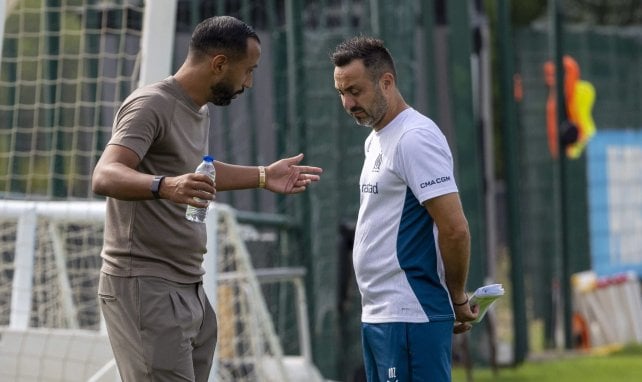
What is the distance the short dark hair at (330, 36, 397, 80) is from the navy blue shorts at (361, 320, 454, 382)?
3.00ft

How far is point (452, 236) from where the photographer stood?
4980 millimetres

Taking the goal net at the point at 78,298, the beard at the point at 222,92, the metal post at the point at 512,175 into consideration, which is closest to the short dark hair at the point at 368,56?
the beard at the point at 222,92

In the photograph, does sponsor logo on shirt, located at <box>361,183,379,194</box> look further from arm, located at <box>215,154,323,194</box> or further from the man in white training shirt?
arm, located at <box>215,154,323,194</box>

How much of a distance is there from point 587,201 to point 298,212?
589cm

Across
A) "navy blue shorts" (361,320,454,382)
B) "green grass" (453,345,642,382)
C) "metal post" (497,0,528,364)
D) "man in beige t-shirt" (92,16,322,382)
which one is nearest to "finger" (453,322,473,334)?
"navy blue shorts" (361,320,454,382)

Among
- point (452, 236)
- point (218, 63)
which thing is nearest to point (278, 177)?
point (218, 63)

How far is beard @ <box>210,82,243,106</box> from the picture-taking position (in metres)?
4.88

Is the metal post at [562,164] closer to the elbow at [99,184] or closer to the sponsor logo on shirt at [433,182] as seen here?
the sponsor logo on shirt at [433,182]

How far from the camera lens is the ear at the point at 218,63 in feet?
15.9

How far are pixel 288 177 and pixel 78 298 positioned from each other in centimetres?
403

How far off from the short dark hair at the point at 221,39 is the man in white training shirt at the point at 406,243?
19.3 inches

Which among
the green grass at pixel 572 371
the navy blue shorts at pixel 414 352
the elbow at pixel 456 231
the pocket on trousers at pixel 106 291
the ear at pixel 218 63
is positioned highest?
the ear at pixel 218 63

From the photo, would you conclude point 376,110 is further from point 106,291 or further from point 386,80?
point 106,291

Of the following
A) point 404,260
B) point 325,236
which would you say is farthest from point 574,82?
point 404,260
